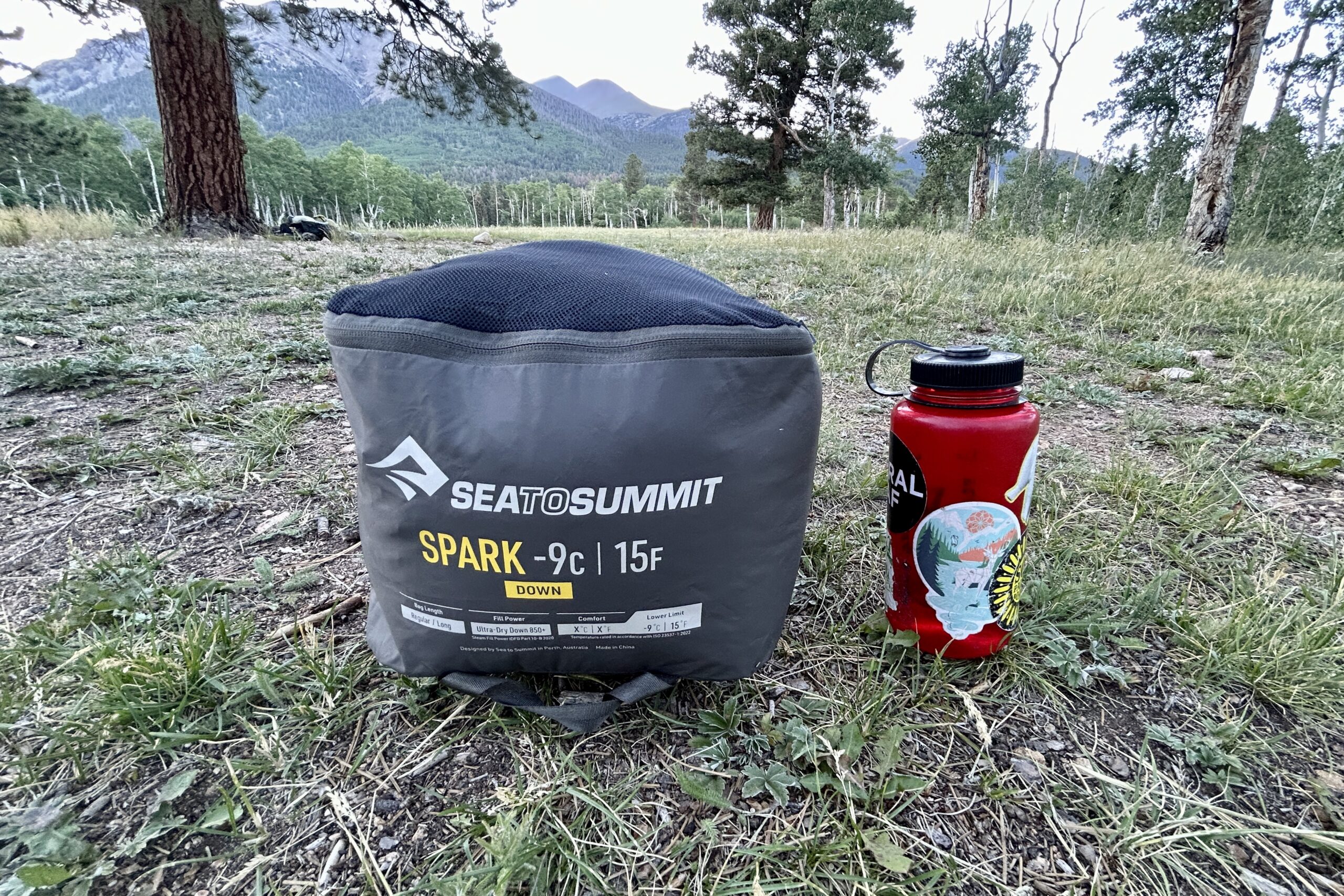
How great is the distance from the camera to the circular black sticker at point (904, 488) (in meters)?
1.22

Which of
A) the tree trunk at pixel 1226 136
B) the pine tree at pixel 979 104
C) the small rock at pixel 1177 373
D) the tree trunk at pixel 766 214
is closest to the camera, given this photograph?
the small rock at pixel 1177 373

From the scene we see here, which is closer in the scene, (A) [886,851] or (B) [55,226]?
(A) [886,851]

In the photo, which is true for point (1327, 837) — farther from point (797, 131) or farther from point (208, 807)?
point (797, 131)

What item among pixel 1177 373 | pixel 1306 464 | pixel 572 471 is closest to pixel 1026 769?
pixel 572 471

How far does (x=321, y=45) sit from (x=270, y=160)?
217ft

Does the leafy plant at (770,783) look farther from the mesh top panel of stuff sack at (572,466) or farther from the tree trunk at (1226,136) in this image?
the tree trunk at (1226,136)

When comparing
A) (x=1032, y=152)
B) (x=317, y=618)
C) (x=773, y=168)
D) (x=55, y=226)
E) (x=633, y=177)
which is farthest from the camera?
(x=633, y=177)

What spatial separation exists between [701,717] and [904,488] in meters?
0.62

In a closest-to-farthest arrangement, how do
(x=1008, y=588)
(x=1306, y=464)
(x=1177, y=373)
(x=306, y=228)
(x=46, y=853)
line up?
(x=46, y=853) → (x=1008, y=588) → (x=1306, y=464) → (x=1177, y=373) → (x=306, y=228)

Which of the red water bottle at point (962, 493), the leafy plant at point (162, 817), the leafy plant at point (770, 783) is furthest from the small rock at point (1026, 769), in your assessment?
the leafy plant at point (162, 817)

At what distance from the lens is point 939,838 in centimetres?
93

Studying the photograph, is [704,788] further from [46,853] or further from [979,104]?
[979,104]

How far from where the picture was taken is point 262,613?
137 cm

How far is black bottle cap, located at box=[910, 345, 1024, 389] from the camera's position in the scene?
44.2 inches
